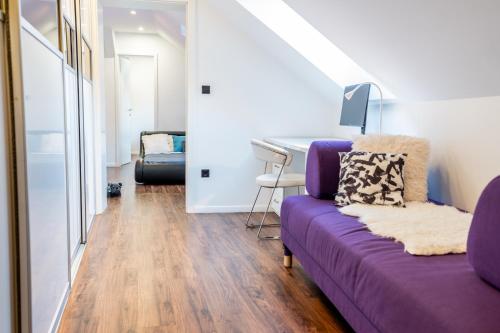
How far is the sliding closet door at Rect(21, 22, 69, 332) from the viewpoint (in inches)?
62.6

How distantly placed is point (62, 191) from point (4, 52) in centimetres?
101

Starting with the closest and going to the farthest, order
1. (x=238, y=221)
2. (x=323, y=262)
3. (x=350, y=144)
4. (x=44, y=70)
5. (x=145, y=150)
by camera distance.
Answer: (x=44, y=70) < (x=323, y=262) < (x=350, y=144) < (x=238, y=221) < (x=145, y=150)

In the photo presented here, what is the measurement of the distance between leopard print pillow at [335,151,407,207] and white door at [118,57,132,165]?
5.89 m

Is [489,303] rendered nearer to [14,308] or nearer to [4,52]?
[14,308]

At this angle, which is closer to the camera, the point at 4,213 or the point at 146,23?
the point at 4,213

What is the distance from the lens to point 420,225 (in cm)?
205

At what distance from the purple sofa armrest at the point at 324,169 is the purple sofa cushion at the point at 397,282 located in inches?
17.8

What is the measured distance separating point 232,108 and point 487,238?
3192 millimetres

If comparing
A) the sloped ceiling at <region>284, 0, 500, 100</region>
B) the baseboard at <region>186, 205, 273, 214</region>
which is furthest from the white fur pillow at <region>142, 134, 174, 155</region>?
the sloped ceiling at <region>284, 0, 500, 100</region>

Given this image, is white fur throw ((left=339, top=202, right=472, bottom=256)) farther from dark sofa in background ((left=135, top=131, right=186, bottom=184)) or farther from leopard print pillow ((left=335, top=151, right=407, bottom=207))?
dark sofa in background ((left=135, top=131, right=186, bottom=184))

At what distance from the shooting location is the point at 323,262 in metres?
2.13

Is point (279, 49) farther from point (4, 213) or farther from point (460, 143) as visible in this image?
point (4, 213)

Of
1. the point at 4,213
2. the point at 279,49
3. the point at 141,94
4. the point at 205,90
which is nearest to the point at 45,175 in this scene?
the point at 4,213

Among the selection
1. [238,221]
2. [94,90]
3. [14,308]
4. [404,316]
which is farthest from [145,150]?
[404,316]
